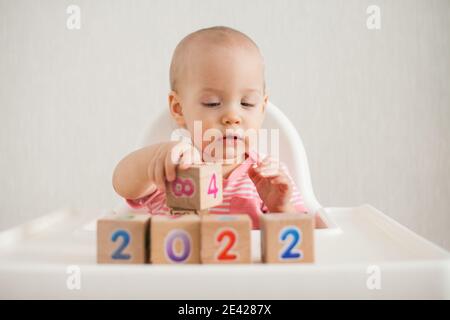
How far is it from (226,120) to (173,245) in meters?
0.31

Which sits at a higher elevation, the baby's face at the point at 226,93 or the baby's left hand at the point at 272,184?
the baby's face at the point at 226,93

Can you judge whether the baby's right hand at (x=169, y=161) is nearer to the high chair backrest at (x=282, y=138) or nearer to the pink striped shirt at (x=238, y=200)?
the pink striped shirt at (x=238, y=200)

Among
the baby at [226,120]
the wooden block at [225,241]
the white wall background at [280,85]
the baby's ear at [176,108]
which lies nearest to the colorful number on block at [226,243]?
the wooden block at [225,241]

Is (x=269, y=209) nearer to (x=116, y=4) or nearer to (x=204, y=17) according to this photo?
(x=204, y=17)

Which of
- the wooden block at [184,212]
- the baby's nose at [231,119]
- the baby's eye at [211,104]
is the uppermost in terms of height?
the baby's eye at [211,104]

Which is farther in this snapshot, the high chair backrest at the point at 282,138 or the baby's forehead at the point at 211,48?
the high chair backrest at the point at 282,138

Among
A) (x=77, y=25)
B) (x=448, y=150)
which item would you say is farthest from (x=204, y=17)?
(x=448, y=150)

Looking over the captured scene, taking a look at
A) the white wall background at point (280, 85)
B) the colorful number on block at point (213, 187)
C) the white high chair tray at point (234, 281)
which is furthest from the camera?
the white wall background at point (280, 85)

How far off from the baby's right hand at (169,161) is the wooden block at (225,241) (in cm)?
9

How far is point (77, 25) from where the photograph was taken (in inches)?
66.9

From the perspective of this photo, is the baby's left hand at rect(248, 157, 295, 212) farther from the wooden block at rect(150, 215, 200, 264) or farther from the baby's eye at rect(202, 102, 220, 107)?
the wooden block at rect(150, 215, 200, 264)

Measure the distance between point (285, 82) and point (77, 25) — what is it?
2.45ft

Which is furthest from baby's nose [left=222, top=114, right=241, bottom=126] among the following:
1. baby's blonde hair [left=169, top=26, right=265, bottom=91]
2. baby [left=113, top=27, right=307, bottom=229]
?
baby's blonde hair [left=169, top=26, right=265, bottom=91]

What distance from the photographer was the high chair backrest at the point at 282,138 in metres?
1.03
